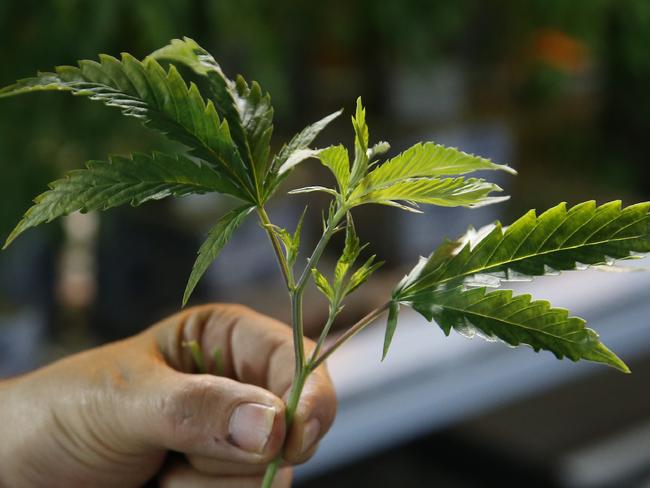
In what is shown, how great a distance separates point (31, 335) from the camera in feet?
5.07

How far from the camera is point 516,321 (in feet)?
1.17

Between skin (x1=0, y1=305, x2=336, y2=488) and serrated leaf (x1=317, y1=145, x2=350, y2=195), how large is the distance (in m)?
0.12

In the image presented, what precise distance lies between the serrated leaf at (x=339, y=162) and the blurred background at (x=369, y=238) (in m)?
0.91

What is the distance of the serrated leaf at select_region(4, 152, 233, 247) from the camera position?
13.3 inches

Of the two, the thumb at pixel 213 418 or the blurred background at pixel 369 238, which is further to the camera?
the blurred background at pixel 369 238

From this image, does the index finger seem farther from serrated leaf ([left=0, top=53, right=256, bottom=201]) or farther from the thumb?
serrated leaf ([left=0, top=53, right=256, bottom=201])

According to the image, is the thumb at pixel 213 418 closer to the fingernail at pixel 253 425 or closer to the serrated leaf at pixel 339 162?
the fingernail at pixel 253 425

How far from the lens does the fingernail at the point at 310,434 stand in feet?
1.47

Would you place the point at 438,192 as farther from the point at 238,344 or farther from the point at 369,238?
the point at 369,238

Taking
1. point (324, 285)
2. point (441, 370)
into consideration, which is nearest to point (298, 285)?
point (324, 285)

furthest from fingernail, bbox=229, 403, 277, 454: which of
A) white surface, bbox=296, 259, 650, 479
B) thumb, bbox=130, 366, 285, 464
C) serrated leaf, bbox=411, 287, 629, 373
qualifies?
white surface, bbox=296, 259, 650, 479

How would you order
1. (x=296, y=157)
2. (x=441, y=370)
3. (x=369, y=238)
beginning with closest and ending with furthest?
1. (x=296, y=157)
2. (x=441, y=370)
3. (x=369, y=238)

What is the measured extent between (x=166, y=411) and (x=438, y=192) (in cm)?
19

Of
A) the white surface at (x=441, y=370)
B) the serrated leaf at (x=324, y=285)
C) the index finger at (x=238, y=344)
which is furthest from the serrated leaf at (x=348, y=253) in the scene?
the white surface at (x=441, y=370)
